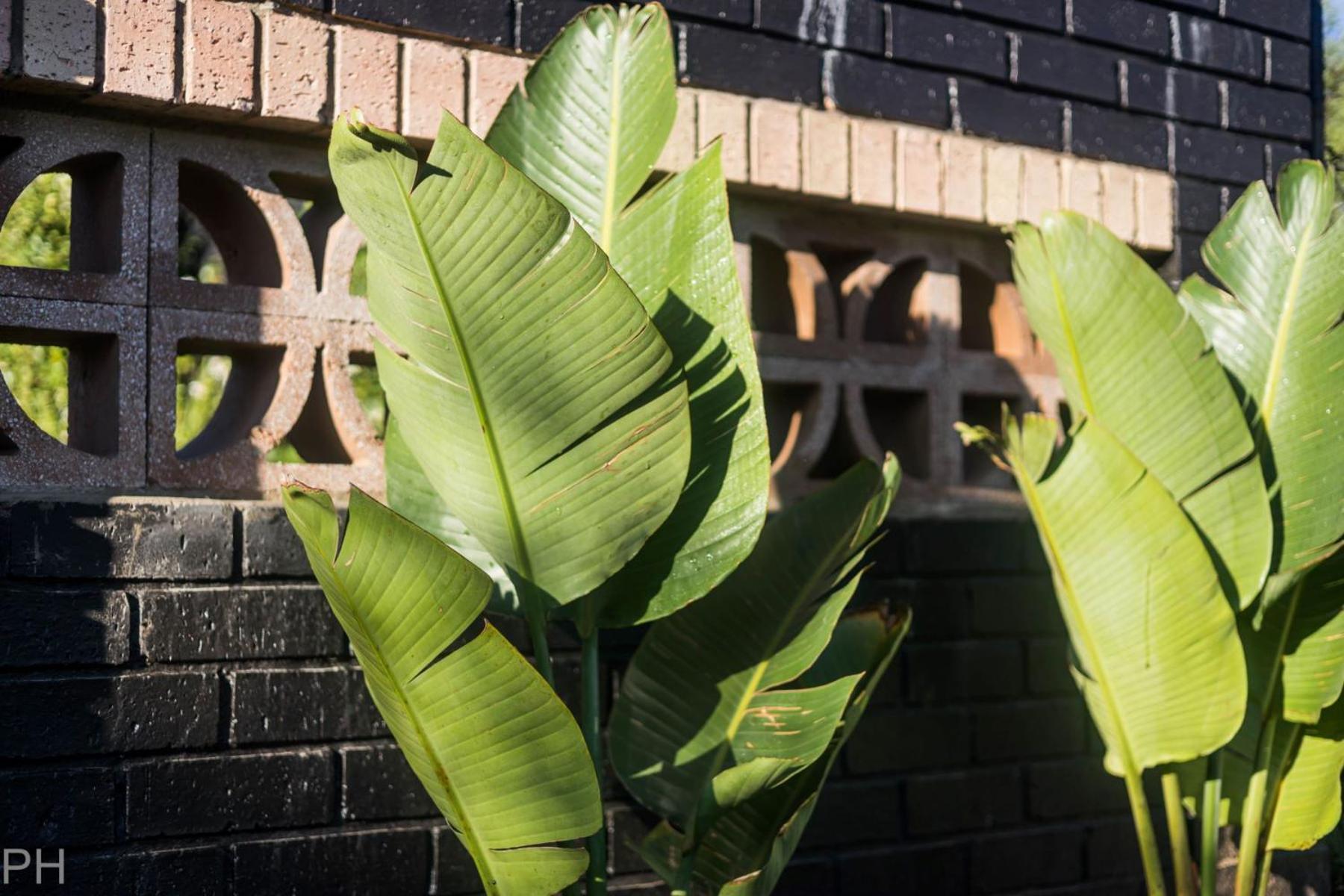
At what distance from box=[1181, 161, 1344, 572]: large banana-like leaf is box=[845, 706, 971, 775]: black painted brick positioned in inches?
34.0

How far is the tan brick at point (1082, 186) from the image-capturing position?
11.8 feet

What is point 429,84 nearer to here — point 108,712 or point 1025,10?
point 108,712

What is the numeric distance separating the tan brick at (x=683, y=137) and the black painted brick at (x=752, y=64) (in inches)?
2.2

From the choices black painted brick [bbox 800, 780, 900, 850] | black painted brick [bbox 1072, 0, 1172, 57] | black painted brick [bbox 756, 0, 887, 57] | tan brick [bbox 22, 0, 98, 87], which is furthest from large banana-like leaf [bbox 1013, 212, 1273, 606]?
tan brick [bbox 22, 0, 98, 87]

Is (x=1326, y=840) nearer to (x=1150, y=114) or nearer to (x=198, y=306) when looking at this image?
(x=1150, y=114)

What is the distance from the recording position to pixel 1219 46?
387cm

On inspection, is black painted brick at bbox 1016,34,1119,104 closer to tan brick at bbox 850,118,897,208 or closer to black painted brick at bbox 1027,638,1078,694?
tan brick at bbox 850,118,897,208

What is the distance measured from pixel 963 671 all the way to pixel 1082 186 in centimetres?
127

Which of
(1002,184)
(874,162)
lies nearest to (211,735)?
(874,162)

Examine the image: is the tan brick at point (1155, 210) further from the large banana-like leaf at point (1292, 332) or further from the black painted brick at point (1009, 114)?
the large banana-like leaf at point (1292, 332)

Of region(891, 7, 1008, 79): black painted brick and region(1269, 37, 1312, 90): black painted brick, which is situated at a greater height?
region(1269, 37, 1312, 90): black painted brick

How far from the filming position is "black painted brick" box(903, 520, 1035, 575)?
10.9 feet

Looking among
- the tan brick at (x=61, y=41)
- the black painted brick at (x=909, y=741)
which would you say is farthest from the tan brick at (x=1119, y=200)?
the tan brick at (x=61, y=41)

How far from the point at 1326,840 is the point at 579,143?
258 centimetres
